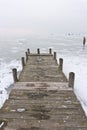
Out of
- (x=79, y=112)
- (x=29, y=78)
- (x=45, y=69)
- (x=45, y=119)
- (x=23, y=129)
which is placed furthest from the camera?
(x=45, y=69)

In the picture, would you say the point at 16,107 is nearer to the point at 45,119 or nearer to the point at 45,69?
the point at 45,119

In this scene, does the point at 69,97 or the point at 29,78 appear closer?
the point at 69,97

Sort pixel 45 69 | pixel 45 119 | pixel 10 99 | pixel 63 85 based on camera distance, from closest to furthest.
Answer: pixel 45 119 → pixel 10 99 → pixel 63 85 → pixel 45 69

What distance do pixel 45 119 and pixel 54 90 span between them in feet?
6.76

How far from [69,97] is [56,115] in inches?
53.3

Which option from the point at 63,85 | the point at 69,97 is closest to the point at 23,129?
the point at 69,97

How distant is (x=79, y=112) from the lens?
499 cm

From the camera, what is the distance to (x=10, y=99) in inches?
230

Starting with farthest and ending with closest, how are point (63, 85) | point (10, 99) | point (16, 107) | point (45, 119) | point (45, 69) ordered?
point (45, 69) → point (63, 85) → point (10, 99) → point (16, 107) → point (45, 119)

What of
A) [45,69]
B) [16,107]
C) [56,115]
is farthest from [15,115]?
[45,69]

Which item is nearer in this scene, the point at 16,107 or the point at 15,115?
the point at 15,115

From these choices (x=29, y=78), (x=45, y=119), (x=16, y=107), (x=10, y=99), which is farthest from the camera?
(x=29, y=78)

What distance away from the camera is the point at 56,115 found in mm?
4863

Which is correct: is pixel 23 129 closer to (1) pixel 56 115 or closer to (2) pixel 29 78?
(1) pixel 56 115
